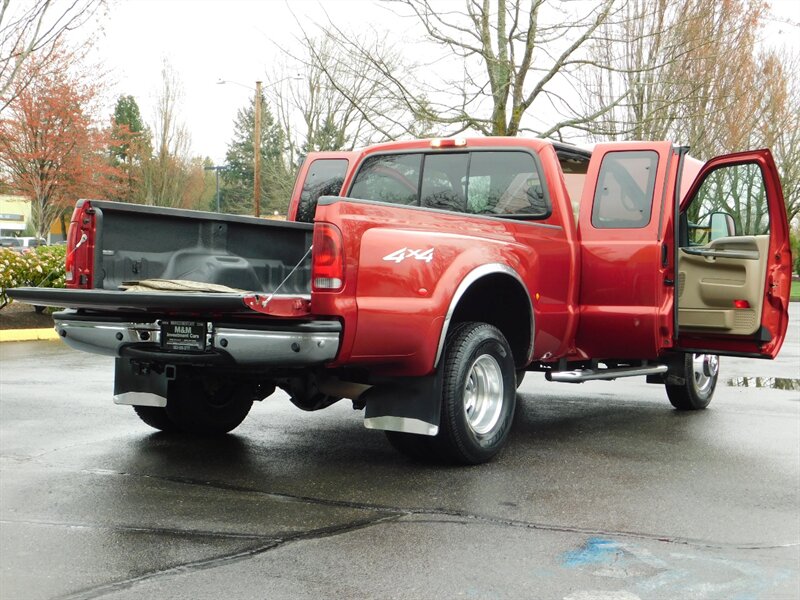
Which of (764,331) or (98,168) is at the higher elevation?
(98,168)

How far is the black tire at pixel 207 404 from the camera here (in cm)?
698

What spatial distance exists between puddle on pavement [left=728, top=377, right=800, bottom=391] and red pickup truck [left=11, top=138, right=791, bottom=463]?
2.20 metres

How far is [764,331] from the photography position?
25.3ft

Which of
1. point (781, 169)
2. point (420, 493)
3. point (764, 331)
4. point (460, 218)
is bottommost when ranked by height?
point (420, 493)

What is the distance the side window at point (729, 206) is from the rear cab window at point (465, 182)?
158 centimetres

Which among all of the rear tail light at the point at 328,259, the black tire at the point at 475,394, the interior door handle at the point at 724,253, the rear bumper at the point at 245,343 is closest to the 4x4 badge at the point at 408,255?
the rear tail light at the point at 328,259

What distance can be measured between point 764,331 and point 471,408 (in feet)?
9.20

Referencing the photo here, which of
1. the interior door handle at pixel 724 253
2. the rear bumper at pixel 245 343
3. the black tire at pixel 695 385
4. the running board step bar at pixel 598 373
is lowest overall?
the black tire at pixel 695 385

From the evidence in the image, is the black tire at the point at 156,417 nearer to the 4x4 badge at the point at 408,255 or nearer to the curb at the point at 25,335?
the 4x4 badge at the point at 408,255

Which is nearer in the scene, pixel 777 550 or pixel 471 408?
pixel 777 550

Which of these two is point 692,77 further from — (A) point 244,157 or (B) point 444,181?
(A) point 244,157

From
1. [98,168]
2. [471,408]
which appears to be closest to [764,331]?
[471,408]

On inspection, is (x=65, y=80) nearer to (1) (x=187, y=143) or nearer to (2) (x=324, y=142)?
(2) (x=324, y=142)

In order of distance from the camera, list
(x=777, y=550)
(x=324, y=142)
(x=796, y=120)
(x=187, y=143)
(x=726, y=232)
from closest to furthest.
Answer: (x=777, y=550), (x=726, y=232), (x=796, y=120), (x=324, y=142), (x=187, y=143)
